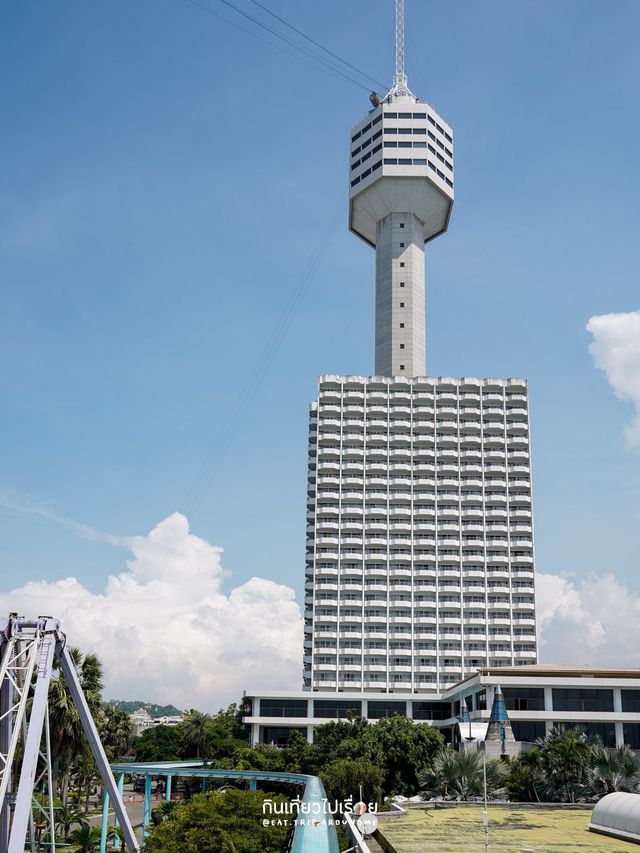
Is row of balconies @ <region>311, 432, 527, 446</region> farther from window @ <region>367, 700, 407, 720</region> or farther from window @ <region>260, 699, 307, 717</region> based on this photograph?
window @ <region>260, 699, 307, 717</region>

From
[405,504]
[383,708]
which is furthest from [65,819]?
[405,504]

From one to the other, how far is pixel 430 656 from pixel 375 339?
6034 centimetres

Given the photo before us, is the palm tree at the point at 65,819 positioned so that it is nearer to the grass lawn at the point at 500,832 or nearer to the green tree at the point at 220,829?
the green tree at the point at 220,829

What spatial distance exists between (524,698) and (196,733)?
57.5 metres

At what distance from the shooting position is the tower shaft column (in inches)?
6284

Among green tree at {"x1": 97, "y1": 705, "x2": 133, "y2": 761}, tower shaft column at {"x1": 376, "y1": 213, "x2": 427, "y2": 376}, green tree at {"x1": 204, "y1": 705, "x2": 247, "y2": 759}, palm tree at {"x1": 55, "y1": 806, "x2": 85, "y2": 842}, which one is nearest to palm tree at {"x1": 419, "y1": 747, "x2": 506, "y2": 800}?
palm tree at {"x1": 55, "y1": 806, "x2": 85, "y2": 842}

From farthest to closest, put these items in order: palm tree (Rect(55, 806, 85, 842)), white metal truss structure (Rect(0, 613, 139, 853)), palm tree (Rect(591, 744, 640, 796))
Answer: palm tree (Rect(55, 806, 85, 842)) < palm tree (Rect(591, 744, 640, 796)) < white metal truss structure (Rect(0, 613, 139, 853))

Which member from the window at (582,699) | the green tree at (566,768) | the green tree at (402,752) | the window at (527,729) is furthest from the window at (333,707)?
the green tree at (566,768)

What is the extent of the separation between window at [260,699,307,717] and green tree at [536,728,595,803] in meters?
70.5

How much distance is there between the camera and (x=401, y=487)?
508 feet

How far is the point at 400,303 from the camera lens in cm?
15975

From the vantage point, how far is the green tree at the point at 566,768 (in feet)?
208

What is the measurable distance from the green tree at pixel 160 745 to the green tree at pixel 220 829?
322 ft

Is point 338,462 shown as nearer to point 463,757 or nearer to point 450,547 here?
point 450,547
